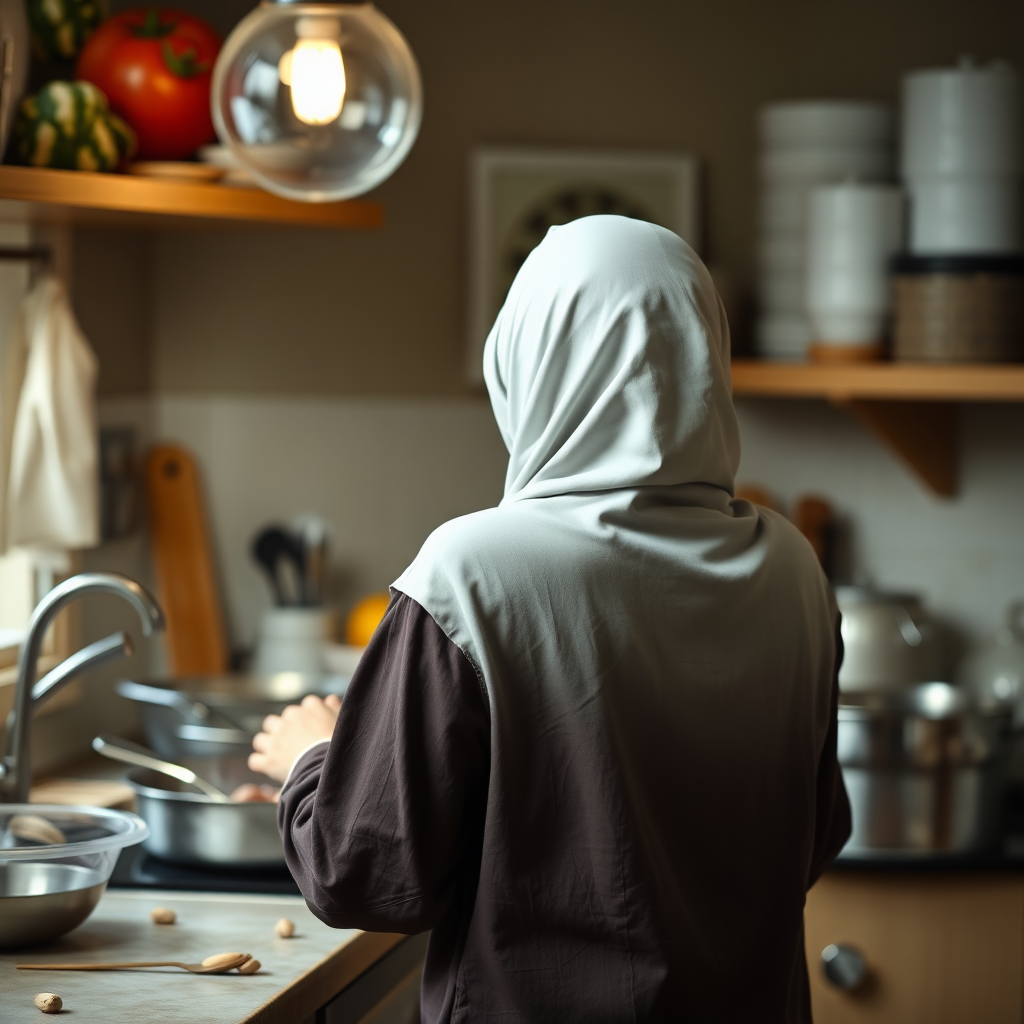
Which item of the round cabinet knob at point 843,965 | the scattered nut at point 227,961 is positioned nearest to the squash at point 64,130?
the scattered nut at point 227,961

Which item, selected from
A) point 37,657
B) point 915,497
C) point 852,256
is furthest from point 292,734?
point 915,497

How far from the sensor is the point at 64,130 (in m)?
1.80

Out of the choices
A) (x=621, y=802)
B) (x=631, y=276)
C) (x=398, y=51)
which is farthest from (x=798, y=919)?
(x=398, y=51)

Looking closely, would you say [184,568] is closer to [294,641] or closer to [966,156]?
[294,641]

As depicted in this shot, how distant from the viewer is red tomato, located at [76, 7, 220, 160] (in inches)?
75.2

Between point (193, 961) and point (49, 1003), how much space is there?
0.18 meters

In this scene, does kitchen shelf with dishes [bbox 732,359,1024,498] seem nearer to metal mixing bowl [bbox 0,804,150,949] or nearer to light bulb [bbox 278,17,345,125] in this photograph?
light bulb [bbox 278,17,345,125]

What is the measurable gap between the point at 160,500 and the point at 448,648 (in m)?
1.55

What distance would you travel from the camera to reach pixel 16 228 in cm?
207

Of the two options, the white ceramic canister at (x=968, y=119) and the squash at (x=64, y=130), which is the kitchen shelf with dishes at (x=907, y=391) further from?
the squash at (x=64, y=130)

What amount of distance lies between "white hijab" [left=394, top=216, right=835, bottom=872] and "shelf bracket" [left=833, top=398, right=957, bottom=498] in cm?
112

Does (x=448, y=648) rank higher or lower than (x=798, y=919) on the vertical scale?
higher

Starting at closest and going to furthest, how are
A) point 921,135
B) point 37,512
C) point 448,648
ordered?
point 448,648, point 37,512, point 921,135

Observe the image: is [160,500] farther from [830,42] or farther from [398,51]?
[830,42]
